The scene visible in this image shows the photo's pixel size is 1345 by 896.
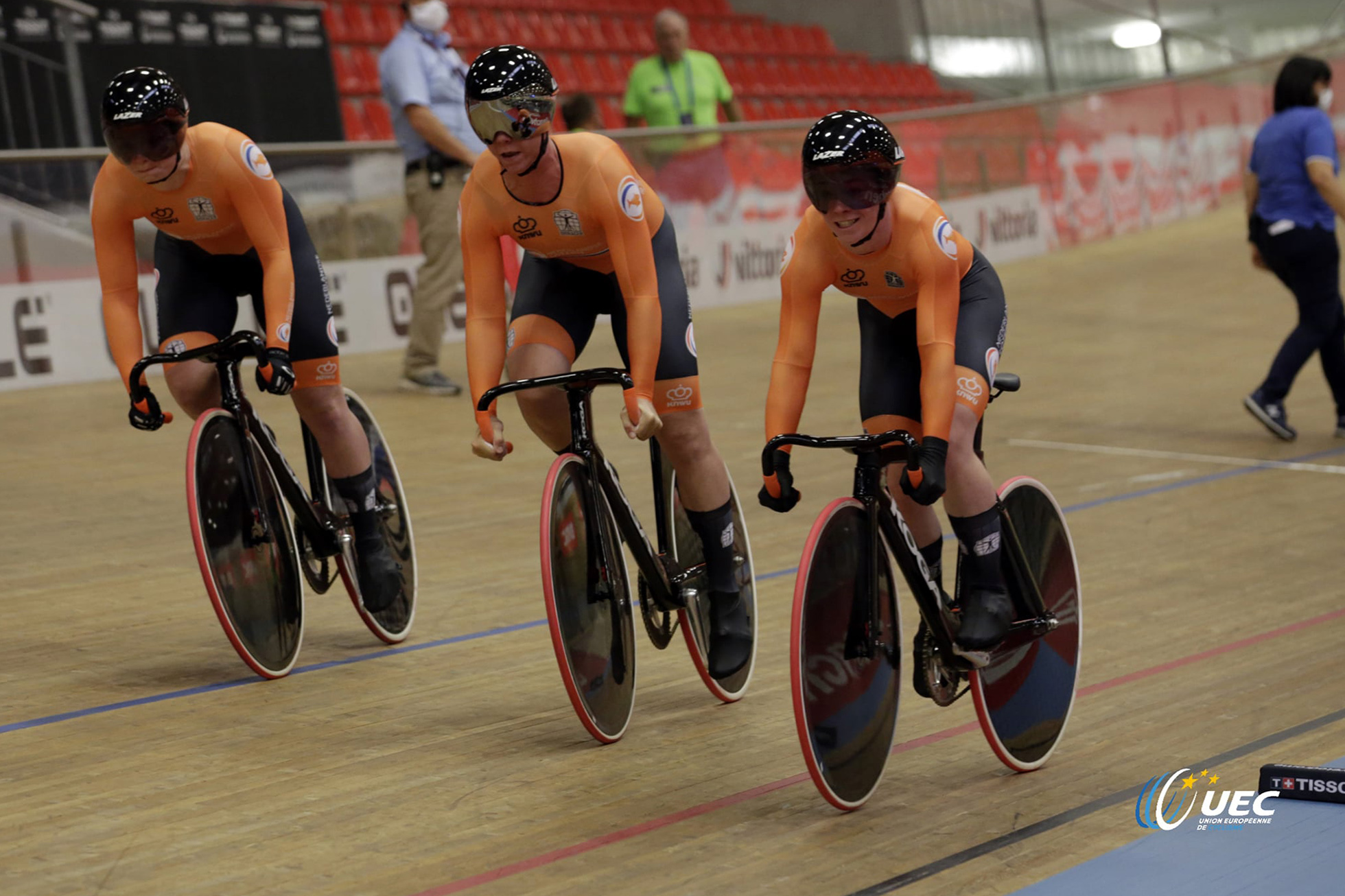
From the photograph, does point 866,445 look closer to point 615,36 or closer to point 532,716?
point 532,716

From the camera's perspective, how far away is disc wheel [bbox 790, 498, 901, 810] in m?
2.88

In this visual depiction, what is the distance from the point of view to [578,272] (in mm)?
3703

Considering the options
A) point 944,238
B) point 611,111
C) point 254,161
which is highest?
point 611,111

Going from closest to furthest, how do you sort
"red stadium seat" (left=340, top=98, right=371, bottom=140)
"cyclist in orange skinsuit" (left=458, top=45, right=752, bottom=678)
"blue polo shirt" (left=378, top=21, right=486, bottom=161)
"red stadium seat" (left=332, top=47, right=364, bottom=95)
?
"cyclist in orange skinsuit" (left=458, top=45, right=752, bottom=678), "blue polo shirt" (left=378, top=21, right=486, bottom=161), "red stadium seat" (left=340, top=98, right=371, bottom=140), "red stadium seat" (left=332, top=47, right=364, bottom=95)

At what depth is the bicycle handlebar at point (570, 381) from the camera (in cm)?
333

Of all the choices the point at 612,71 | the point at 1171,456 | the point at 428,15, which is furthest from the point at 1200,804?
the point at 612,71

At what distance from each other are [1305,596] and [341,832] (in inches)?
123

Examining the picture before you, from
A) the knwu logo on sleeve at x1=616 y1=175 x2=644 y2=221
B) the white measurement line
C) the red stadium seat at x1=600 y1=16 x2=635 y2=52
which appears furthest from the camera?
the red stadium seat at x1=600 y1=16 x2=635 y2=52

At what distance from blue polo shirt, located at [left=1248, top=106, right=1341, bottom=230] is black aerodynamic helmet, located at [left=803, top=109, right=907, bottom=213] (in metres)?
4.63

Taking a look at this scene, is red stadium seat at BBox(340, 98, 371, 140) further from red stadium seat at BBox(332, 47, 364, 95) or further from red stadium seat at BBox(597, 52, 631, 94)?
red stadium seat at BBox(597, 52, 631, 94)

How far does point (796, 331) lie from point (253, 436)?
5.19 ft

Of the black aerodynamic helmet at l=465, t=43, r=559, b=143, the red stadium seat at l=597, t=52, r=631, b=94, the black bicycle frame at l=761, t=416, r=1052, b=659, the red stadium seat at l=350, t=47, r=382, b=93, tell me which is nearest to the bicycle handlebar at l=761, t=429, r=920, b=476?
the black bicycle frame at l=761, t=416, r=1052, b=659

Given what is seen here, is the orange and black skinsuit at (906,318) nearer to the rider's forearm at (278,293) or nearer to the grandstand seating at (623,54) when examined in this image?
the rider's forearm at (278,293)

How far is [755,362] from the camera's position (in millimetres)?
9562
